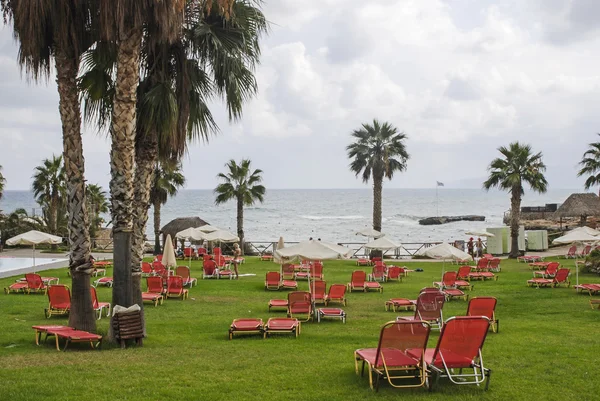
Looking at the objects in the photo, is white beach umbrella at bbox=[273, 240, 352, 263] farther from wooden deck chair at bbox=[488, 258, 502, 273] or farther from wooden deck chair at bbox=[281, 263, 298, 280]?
wooden deck chair at bbox=[488, 258, 502, 273]

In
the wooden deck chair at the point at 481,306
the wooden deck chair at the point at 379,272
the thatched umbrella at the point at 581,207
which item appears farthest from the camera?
the thatched umbrella at the point at 581,207

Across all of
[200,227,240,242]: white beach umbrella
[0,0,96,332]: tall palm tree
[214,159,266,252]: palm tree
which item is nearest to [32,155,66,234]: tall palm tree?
[214,159,266,252]: palm tree

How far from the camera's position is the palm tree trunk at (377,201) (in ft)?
122

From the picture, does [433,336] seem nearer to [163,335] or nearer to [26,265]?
[163,335]

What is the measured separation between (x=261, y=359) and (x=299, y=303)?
5.00 metres

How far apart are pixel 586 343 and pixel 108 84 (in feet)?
35.3

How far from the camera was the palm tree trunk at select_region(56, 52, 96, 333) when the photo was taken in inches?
437

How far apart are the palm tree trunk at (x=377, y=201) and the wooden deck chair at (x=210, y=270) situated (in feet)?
50.6

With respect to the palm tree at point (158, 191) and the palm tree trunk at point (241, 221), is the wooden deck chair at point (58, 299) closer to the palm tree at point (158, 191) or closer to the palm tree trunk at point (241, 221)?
the palm tree at point (158, 191)

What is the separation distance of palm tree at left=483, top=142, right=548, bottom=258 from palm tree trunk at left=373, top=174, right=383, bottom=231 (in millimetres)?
6669

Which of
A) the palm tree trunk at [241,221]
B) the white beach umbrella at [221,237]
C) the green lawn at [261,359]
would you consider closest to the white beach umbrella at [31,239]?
the green lawn at [261,359]

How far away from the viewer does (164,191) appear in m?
37.4

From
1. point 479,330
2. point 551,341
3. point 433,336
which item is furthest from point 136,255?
point 551,341

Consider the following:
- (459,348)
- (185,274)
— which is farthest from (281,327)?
(185,274)
